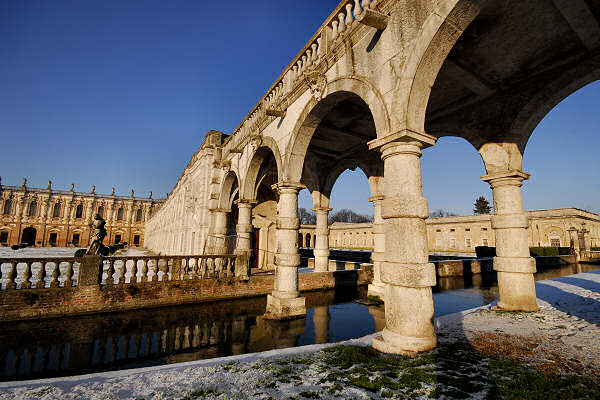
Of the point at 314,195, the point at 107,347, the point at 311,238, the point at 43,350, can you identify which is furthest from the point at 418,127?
the point at 311,238

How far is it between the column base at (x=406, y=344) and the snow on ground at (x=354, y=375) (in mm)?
136

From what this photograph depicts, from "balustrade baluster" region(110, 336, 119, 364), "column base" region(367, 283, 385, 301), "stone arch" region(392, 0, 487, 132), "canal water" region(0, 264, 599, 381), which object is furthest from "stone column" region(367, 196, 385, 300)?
"balustrade baluster" region(110, 336, 119, 364)

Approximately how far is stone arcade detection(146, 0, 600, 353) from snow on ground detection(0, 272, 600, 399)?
53 centimetres

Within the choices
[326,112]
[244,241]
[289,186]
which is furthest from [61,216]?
[326,112]

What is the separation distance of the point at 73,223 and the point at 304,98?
2661 inches

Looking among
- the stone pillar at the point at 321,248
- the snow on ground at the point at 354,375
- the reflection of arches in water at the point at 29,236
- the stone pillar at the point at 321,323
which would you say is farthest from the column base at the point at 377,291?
the reflection of arches in water at the point at 29,236

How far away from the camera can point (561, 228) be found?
106 ft

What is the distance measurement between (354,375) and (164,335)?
184 inches

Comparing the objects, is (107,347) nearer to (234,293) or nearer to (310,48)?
(234,293)

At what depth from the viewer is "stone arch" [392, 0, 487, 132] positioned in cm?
364

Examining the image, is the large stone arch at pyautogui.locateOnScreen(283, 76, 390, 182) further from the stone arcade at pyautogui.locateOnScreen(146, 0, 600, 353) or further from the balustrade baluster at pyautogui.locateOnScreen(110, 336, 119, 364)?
the balustrade baluster at pyautogui.locateOnScreen(110, 336, 119, 364)

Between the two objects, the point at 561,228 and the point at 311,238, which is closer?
the point at 561,228

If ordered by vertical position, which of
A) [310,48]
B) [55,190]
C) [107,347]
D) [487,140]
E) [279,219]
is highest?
[55,190]

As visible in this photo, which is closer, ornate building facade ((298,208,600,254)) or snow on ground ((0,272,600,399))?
snow on ground ((0,272,600,399))
